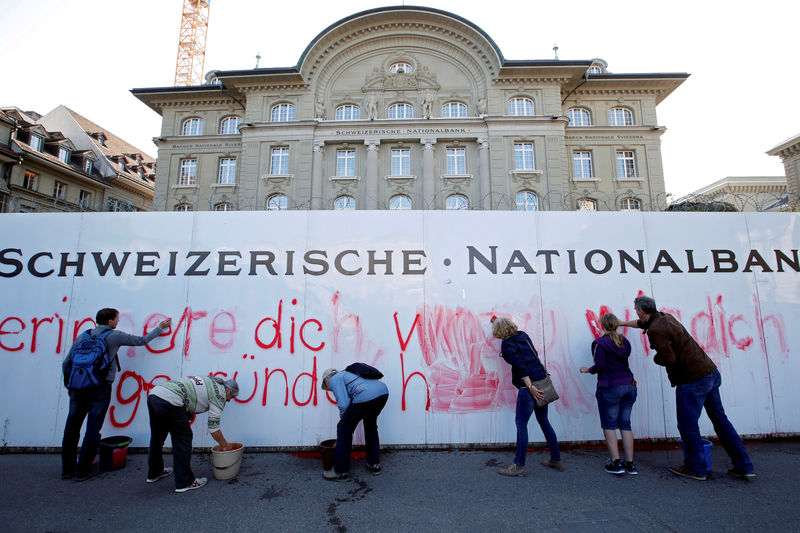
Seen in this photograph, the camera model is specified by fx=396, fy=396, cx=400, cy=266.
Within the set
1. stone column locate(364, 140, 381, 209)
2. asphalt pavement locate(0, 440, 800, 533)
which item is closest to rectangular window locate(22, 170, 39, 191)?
stone column locate(364, 140, 381, 209)

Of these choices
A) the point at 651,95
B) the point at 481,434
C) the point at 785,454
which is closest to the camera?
the point at 785,454

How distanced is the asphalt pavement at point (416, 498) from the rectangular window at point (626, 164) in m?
23.5

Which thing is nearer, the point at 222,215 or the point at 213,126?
the point at 222,215

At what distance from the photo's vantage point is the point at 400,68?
83.8ft

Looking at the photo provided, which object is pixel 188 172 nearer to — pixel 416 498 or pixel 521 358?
pixel 521 358

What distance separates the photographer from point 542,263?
18.5ft

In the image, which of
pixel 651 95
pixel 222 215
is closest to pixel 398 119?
pixel 651 95

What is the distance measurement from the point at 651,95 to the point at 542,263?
26.8 metres

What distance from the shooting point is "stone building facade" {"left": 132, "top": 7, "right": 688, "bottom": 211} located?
23641 millimetres

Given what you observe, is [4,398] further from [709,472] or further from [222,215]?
[709,472]

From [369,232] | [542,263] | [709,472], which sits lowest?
[709,472]

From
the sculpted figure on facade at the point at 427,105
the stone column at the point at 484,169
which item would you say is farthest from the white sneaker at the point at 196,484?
the sculpted figure on facade at the point at 427,105

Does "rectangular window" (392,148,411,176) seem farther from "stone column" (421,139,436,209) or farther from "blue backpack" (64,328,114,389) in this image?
"blue backpack" (64,328,114,389)

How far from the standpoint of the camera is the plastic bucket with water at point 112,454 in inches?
182
